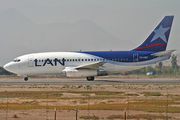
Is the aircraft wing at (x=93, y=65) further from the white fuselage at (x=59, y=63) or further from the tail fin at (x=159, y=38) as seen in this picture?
the tail fin at (x=159, y=38)

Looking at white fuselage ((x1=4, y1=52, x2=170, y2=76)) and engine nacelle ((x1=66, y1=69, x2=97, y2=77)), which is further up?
white fuselage ((x1=4, y1=52, x2=170, y2=76))

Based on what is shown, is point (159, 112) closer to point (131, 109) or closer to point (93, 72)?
point (131, 109)

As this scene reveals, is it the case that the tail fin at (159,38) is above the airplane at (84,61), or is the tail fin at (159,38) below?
above

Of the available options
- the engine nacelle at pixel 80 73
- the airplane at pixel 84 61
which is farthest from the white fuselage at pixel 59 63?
the engine nacelle at pixel 80 73

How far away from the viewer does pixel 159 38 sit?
1918 inches

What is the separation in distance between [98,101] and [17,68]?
27059 millimetres

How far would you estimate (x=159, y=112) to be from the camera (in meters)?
18.9

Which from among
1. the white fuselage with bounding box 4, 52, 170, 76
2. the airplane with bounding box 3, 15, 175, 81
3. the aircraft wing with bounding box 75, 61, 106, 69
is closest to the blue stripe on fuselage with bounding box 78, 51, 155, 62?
the airplane with bounding box 3, 15, 175, 81

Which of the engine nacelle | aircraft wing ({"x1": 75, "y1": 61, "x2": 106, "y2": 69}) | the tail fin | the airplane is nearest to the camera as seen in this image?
aircraft wing ({"x1": 75, "y1": 61, "x2": 106, "y2": 69})

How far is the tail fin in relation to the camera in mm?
48625

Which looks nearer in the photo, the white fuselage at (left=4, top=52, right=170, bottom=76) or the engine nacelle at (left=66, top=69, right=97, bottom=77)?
the engine nacelle at (left=66, top=69, right=97, bottom=77)

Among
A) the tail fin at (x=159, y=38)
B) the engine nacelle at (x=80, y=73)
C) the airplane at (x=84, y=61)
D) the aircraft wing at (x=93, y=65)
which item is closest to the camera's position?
the aircraft wing at (x=93, y=65)

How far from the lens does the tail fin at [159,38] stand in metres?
48.6

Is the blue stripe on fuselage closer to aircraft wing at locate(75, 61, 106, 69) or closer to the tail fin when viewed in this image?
the tail fin
